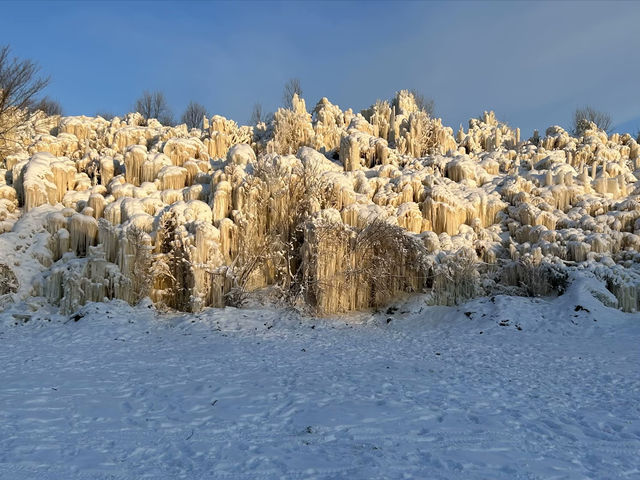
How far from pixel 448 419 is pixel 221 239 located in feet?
30.0

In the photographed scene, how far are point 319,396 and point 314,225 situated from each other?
268 inches

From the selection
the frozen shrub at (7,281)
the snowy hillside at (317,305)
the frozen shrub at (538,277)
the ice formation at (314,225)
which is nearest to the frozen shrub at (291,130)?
the snowy hillside at (317,305)

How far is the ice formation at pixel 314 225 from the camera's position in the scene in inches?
470

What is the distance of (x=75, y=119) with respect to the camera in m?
20.2

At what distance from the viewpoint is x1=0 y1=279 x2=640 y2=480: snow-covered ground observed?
3.80 meters

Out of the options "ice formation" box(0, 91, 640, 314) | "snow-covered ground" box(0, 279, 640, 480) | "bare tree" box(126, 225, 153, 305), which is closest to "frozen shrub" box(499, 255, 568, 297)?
"ice formation" box(0, 91, 640, 314)

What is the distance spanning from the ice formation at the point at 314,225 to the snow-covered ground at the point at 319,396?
1.34 m

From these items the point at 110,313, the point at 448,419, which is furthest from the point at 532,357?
the point at 110,313

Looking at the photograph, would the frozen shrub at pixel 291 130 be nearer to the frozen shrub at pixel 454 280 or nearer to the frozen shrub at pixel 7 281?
the frozen shrub at pixel 454 280

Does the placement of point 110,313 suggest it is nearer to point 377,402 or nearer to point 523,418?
point 377,402

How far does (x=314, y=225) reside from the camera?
39.6ft

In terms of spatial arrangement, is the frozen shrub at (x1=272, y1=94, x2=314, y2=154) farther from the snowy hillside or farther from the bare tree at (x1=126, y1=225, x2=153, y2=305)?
the bare tree at (x1=126, y1=225, x2=153, y2=305)

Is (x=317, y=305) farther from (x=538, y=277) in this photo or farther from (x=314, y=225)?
(x=538, y=277)

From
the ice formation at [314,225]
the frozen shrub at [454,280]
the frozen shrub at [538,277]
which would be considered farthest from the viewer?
the frozen shrub at [454,280]
